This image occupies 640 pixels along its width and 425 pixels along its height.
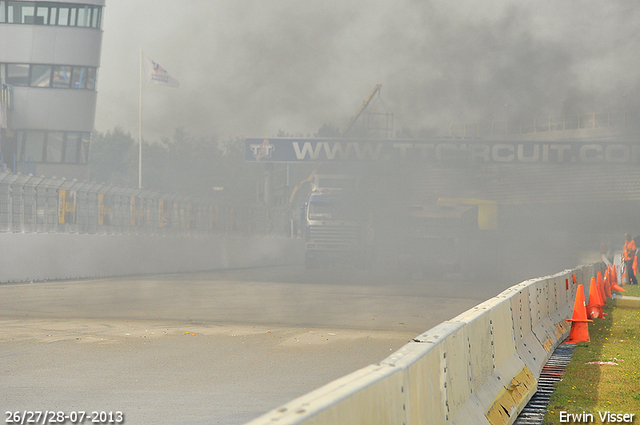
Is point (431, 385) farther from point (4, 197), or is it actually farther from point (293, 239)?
point (293, 239)

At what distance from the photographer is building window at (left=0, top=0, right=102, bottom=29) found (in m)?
45.3

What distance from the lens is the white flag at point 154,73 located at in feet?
167

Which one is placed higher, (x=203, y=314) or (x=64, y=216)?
(x=64, y=216)

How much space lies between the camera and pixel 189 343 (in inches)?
417

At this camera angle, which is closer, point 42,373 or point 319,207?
point 42,373

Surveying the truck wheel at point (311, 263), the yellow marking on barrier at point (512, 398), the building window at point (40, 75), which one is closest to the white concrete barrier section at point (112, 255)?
the truck wheel at point (311, 263)

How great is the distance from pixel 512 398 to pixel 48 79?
43.8m

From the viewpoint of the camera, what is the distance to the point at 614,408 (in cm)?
673

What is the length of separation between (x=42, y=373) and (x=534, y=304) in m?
5.59

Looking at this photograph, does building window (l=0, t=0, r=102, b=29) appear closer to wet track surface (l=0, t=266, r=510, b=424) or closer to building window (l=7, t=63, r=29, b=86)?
building window (l=7, t=63, r=29, b=86)

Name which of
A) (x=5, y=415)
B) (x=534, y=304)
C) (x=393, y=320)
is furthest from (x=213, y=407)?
(x=393, y=320)

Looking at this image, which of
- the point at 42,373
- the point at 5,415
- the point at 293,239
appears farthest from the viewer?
the point at 293,239

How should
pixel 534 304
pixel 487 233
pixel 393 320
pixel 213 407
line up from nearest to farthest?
pixel 213 407 → pixel 534 304 → pixel 393 320 → pixel 487 233

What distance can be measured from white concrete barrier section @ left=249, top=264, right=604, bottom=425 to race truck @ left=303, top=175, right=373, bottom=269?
25.5 metres
